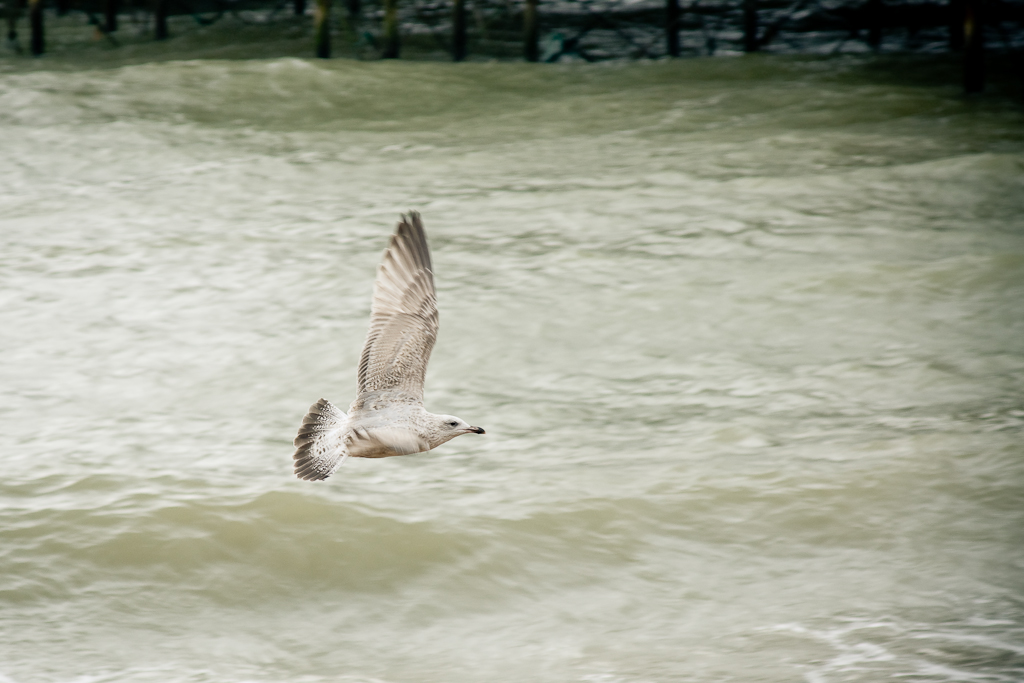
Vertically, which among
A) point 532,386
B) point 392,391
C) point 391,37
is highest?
point 391,37

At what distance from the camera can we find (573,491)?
797 cm

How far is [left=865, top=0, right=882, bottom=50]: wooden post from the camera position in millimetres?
19203

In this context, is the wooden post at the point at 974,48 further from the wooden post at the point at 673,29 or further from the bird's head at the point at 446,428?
the bird's head at the point at 446,428

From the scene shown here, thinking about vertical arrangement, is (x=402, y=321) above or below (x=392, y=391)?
above

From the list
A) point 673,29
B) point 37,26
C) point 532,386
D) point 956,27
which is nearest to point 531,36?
point 673,29

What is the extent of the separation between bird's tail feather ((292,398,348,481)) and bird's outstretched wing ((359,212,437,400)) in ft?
0.66

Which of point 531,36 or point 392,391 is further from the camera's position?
point 531,36

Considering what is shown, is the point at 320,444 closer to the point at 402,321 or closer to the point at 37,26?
the point at 402,321

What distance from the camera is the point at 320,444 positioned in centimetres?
473

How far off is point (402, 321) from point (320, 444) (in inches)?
29.7

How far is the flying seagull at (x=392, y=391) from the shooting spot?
4.60 m

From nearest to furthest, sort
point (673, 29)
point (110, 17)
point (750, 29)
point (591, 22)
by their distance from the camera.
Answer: point (750, 29)
point (673, 29)
point (591, 22)
point (110, 17)

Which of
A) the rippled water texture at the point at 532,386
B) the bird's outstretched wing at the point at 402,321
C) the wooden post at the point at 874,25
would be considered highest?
the wooden post at the point at 874,25

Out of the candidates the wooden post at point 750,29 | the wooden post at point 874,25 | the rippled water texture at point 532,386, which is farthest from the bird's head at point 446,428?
the wooden post at point 874,25
